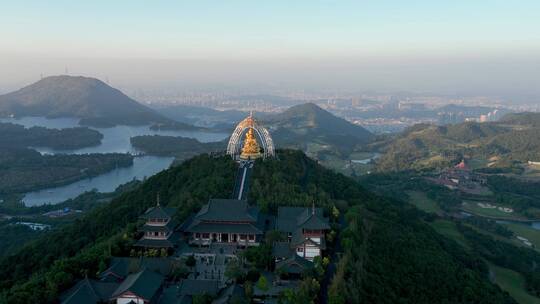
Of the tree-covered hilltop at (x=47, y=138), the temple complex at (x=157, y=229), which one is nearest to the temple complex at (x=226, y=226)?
the temple complex at (x=157, y=229)

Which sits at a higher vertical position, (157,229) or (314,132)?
(157,229)

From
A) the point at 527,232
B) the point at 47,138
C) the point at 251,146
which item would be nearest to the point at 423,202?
the point at 527,232

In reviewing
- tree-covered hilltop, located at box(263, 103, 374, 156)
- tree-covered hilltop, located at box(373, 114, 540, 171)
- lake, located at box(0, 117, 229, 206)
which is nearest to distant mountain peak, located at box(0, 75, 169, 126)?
lake, located at box(0, 117, 229, 206)

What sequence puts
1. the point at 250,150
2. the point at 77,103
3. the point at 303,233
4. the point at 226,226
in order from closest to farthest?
the point at 303,233 < the point at 226,226 < the point at 250,150 < the point at 77,103

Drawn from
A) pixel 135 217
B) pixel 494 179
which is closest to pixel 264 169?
pixel 135 217

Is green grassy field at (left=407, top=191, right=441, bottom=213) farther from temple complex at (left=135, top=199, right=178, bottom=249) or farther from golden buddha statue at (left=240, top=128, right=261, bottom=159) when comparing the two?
temple complex at (left=135, top=199, right=178, bottom=249)

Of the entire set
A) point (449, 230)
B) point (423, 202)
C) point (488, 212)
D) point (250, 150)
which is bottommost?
point (488, 212)

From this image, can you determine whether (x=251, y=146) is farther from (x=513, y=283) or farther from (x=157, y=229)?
(x=513, y=283)

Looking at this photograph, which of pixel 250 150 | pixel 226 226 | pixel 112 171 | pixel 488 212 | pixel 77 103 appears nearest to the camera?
pixel 226 226

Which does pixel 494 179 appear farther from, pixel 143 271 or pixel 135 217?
pixel 143 271
